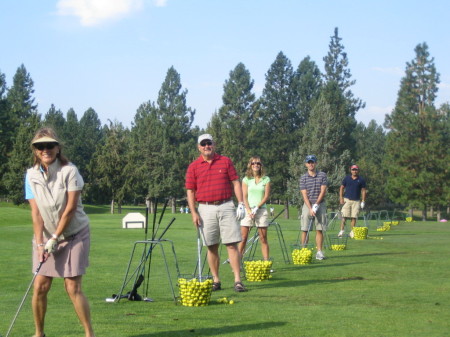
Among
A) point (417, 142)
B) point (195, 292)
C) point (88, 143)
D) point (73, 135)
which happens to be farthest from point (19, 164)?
point (195, 292)

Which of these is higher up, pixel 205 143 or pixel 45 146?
pixel 205 143

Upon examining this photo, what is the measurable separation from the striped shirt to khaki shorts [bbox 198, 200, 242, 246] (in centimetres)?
512

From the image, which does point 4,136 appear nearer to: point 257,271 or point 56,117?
point 56,117

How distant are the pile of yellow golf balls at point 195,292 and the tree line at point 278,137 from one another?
2294 inches

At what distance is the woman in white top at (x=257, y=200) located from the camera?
12.9 m

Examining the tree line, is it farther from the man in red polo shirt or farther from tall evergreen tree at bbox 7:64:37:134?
the man in red polo shirt

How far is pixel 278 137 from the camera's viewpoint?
272ft

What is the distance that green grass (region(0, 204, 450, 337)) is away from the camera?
7285mm

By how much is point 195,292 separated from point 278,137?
7457 cm

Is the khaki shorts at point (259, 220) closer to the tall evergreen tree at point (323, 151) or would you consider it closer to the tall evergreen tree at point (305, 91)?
the tall evergreen tree at point (323, 151)

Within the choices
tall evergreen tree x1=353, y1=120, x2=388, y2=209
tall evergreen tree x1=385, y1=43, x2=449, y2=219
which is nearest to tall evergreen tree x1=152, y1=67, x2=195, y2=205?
tall evergreen tree x1=353, y1=120, x2=388, y2=209

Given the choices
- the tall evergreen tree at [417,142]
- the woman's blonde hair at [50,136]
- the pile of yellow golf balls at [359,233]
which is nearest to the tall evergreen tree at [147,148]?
the tall evergreen tree at [417,142]

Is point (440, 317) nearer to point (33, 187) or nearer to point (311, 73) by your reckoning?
point (33, 187)

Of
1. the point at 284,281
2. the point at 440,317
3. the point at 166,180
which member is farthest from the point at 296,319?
the point at 166,180
